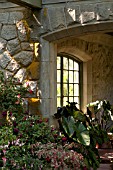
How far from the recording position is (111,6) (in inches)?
207

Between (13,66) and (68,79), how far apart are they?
2.47 m

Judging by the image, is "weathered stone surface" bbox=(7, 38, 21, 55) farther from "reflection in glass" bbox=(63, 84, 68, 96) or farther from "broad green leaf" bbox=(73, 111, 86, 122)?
"reflection in glass" bbox=(63, 84, 68, 96)

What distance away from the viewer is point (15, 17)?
5.73 m

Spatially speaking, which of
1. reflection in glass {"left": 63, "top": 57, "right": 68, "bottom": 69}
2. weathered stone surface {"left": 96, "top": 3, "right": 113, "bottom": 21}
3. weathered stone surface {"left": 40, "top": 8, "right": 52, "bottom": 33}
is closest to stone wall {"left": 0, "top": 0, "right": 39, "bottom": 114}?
weathered stone surface {"left": 40, "top": 8, "right": 52, "bottom": 33}

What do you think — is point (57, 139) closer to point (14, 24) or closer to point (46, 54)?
point (46, 54)

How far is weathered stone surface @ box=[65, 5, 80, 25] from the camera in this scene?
17.8ft

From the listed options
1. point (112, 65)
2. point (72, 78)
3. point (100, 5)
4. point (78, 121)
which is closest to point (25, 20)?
point (100, 5)

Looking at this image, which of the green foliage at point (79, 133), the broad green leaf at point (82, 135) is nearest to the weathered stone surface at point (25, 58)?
the green foliage at point (79, 133)

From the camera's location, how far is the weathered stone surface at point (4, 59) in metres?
5.71

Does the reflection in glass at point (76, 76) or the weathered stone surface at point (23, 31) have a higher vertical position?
the weathered stone surface at point (23, 31)

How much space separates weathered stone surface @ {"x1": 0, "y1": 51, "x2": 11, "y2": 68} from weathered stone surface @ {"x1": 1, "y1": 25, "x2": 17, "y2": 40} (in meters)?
0.22

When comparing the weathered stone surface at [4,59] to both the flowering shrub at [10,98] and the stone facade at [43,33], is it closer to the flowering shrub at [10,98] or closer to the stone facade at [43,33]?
the stone facade at [43,33]

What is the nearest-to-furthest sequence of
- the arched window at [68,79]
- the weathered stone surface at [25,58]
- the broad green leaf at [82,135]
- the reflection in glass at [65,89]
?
the broad green leaf at [82,135] < the weathered stone surface at [25,58] < the arched window at [68,79] < the reflection in glass at [65,89]

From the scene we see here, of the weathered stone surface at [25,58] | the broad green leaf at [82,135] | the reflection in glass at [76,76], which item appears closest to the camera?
the broad green leaf at [82,135]
